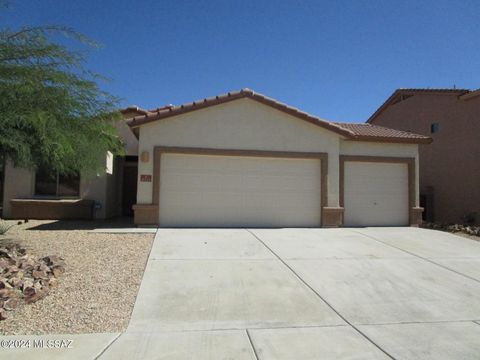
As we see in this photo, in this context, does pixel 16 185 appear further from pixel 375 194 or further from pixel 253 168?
pixel 375 194

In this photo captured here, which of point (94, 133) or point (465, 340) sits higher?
point (94, 133)

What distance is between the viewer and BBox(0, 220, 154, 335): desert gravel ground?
Answer: 4.68 m

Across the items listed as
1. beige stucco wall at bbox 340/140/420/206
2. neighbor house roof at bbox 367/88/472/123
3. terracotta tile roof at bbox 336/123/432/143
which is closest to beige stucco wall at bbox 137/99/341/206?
beige stucco wall at bbox 340/140/420/206

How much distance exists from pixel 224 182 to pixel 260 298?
6.96m

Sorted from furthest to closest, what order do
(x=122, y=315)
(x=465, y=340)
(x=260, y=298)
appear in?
(x=260, y=298), (x=122, y=315), (x=465, y=340)

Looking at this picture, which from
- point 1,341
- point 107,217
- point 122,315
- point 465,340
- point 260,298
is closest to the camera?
point 1,341

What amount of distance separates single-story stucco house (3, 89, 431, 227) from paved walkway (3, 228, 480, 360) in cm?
268

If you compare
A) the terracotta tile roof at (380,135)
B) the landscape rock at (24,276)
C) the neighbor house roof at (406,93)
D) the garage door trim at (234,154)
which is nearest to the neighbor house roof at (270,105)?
the terracotta tile roof at (380,135)

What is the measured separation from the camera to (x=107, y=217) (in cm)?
1463

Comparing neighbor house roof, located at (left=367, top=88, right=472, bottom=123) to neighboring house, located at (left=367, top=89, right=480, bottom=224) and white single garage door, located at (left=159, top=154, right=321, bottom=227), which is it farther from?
white single garage door, located at (left=159, top=154, right=321, bottom=227)

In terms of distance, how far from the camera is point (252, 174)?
41.7ft

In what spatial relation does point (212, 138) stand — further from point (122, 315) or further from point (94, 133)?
point (122, 315)

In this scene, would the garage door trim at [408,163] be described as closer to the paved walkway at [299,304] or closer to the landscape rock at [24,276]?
the paved walkway at [299,304]

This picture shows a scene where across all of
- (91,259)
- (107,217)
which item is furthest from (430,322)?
(107,217)
